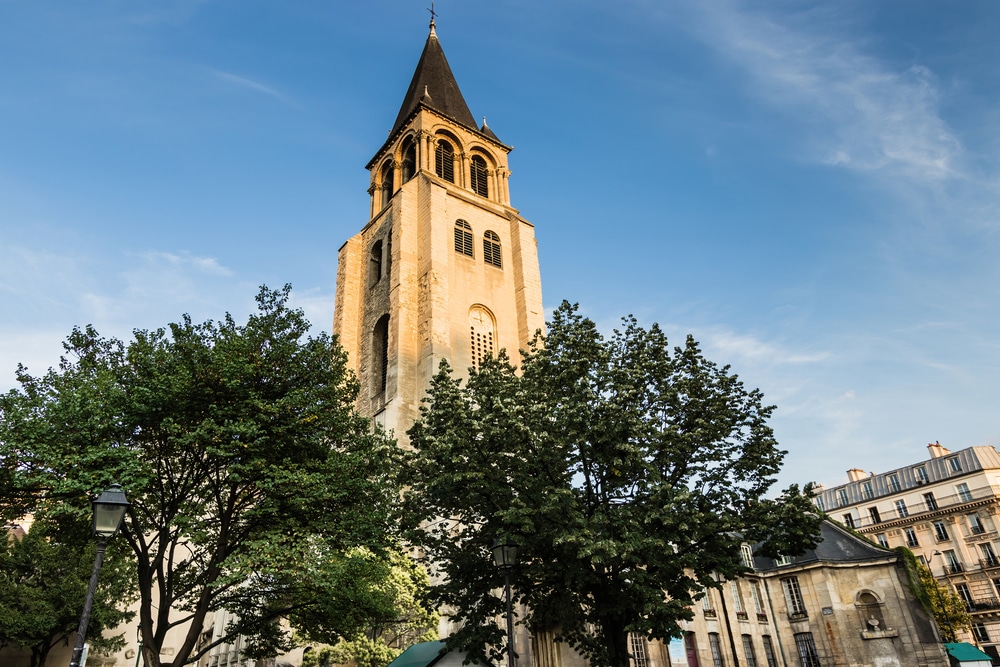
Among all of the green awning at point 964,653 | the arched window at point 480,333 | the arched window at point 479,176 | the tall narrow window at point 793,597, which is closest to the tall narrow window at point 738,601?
the tall narrow window at point 793,597

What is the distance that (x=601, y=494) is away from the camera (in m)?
15.6

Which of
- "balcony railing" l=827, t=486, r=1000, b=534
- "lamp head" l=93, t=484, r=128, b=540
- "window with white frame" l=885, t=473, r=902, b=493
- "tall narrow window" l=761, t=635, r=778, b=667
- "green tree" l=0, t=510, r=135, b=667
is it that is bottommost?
"tall narrow window" l=761, t=635, r=778, b=667

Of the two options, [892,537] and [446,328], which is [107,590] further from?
[892,537]

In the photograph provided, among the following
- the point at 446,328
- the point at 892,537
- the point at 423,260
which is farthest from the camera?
the point at 892,537

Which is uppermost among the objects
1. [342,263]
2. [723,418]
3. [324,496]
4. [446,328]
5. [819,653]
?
[342,263]

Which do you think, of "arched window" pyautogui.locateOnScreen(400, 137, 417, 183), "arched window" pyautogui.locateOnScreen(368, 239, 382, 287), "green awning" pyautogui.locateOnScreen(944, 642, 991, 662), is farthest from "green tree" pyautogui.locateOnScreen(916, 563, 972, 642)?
"arched window" pyautogui.locateOnScreen(400, 137, 417, 183)

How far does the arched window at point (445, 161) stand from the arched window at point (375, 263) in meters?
6.41

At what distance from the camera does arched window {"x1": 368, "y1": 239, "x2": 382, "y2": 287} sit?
41.8 metres

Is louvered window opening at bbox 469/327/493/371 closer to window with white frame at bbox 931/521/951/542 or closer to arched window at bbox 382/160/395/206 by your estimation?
arched window at bbox 382/160/395/206

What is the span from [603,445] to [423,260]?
953 inches

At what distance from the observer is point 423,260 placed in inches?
1474

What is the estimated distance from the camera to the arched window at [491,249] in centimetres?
4070

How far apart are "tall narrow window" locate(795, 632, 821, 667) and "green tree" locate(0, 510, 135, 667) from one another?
29.6 meters

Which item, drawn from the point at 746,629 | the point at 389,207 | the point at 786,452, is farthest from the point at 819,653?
the point at 389,207
